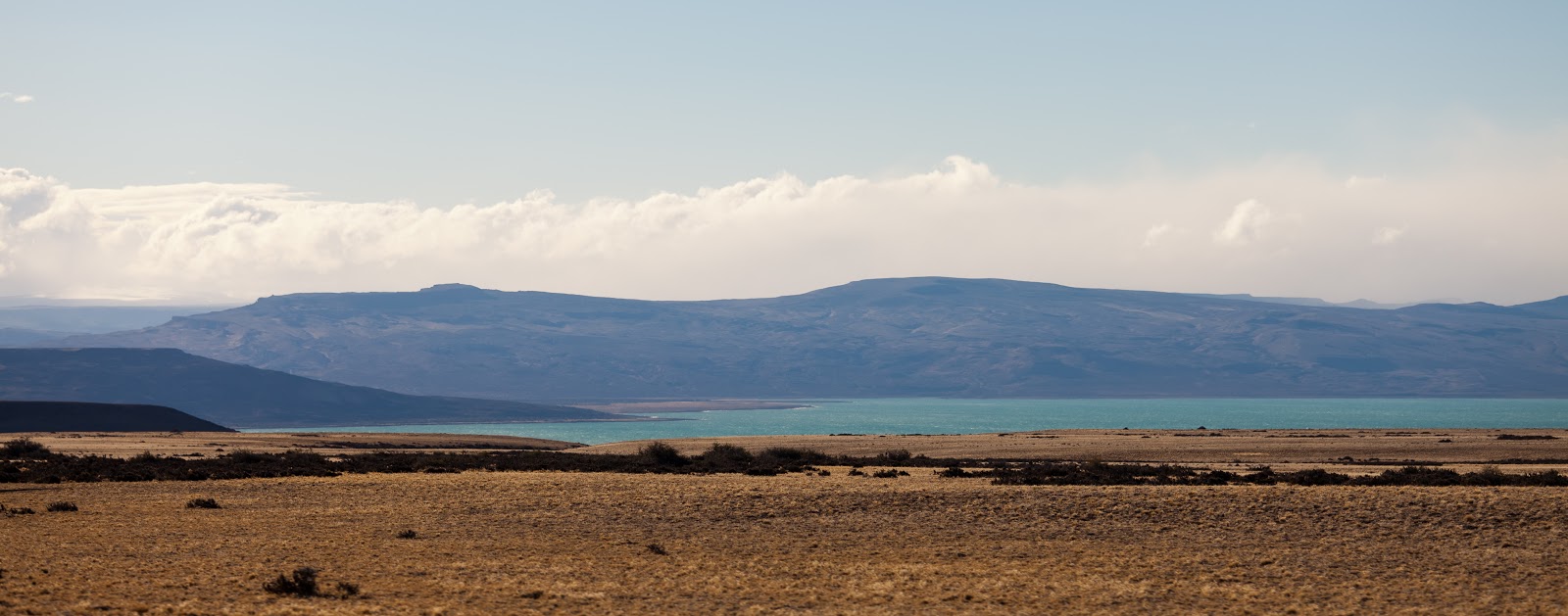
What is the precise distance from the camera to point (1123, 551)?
89.5ft

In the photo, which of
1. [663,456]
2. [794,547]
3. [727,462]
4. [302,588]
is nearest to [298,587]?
[302,588]

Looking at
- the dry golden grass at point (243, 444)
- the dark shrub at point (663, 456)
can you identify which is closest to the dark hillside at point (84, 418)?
the dry golden grass at point (243, 444)

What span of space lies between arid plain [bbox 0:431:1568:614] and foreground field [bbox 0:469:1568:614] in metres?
0.08

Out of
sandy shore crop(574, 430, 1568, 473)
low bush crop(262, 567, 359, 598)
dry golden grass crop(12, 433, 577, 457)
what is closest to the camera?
low bush crop(262, 567, 359, 598)

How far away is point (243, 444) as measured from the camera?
251 ft

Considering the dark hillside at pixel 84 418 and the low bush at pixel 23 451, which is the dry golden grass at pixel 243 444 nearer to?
the low bush at pixel 23 451

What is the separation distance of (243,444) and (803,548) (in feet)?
188

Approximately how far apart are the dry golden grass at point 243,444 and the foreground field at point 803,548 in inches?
1066

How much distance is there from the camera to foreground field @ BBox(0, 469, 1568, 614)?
2209 centimetres

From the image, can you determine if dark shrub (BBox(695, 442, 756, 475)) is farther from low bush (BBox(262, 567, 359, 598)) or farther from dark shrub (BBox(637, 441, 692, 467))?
low bush (BBox(262, 567, 359, 598))

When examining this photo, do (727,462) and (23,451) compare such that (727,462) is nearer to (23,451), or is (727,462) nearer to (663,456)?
(663,456)

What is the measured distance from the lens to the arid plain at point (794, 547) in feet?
72.4

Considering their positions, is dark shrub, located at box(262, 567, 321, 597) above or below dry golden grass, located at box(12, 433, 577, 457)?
below

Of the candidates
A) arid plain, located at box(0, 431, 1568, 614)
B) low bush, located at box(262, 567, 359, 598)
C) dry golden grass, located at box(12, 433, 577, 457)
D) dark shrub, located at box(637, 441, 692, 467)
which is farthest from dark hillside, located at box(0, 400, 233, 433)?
low bush, located at box(262, 567, 359, 598)
